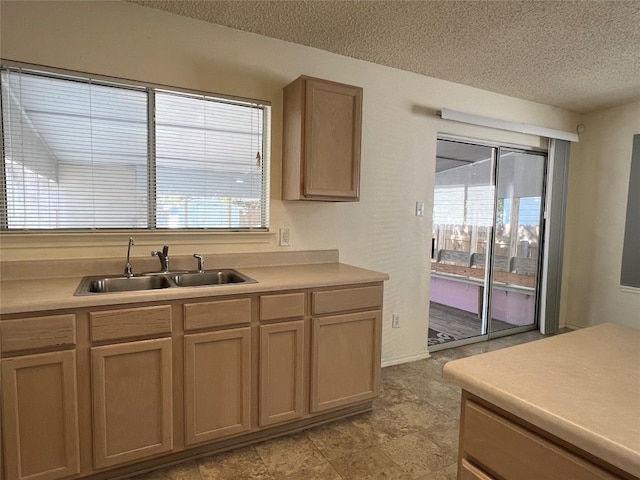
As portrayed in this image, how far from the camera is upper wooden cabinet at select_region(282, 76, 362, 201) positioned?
95.9 inches

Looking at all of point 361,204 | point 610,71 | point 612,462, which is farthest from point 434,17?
point 612,462

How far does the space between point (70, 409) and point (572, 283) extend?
491cm

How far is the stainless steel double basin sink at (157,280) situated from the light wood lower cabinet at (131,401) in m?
0.37

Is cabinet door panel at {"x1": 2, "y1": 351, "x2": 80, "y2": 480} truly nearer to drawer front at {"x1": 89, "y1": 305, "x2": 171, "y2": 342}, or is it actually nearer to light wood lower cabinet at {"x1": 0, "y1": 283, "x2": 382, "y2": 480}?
light wood lower cabinet at {"x1": 0, "y1": 283, "x2": 382, "y2": 480}

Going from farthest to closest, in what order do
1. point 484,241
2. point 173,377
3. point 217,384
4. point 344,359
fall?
point 484,241
point 344,359
point 217,384
point 173,377

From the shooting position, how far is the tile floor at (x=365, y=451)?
1.93 meters

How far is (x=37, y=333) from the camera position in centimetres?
159

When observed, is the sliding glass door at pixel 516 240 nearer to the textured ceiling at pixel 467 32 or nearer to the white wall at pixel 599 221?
the white wall at pixel 599 221

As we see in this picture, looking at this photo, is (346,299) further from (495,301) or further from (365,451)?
(495,301)

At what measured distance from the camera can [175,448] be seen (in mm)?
1915

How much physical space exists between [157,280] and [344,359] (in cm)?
121

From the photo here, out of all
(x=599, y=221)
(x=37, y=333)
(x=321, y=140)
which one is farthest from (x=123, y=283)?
(x=599, y=221)

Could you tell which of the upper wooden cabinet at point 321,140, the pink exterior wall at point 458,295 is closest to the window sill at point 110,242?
the upper wooden cabinet at point 321,140

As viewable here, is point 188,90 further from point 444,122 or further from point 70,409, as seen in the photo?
point 444,122
